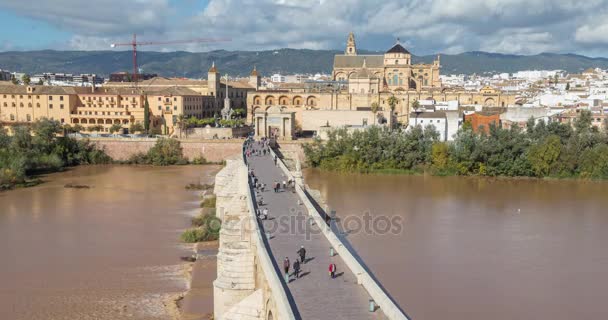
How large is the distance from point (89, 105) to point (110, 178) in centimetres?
1540

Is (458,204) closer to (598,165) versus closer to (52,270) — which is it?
(598,165)

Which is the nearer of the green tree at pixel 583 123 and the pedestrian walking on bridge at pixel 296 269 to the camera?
the pedestrian walking on bridge at pixel 296 269

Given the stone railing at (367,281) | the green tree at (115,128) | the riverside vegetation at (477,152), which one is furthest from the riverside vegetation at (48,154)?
the stone railing at (367,281)

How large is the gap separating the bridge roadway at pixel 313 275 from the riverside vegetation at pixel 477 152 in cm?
1938

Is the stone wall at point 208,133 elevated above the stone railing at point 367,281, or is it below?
above

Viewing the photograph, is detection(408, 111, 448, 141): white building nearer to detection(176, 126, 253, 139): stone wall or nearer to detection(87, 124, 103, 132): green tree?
detection(176, 126, 253, 139): stone wall

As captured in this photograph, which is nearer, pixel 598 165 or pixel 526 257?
pixel 526 257

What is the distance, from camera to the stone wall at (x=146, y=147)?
3934 cm

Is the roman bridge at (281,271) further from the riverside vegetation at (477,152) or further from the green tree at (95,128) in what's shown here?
the green tree at (95,128)

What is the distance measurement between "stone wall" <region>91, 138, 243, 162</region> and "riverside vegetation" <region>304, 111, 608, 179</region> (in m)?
6.24

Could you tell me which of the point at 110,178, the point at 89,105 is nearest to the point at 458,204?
the point at 110,178

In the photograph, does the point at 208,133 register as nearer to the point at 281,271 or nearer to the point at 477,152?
the point at 477,152

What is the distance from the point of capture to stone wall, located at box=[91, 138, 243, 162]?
39344mm

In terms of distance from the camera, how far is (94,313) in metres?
13.7
